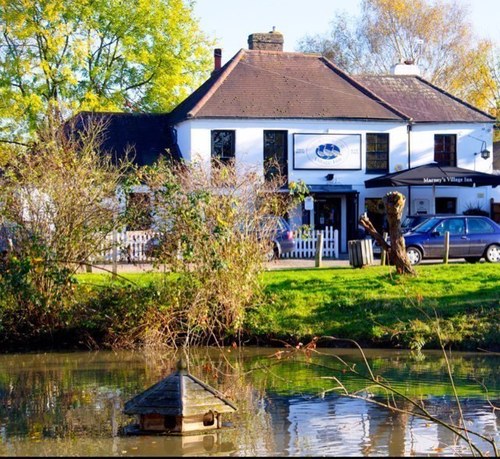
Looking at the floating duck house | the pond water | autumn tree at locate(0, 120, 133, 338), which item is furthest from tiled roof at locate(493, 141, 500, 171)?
the floating duck house

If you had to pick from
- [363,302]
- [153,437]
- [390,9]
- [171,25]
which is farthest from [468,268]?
[390,9]

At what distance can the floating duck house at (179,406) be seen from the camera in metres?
12.4

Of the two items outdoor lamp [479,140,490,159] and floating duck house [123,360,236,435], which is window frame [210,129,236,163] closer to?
outdoor lamp [479,140,490,159]

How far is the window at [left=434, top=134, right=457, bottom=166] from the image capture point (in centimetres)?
4159

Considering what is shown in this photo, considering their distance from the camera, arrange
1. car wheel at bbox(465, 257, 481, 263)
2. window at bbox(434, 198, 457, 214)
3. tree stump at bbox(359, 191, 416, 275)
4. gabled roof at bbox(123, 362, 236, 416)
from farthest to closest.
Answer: window at bbox(434, 198, 457, 214) → car wheel at bbox(465, 257, 481, 263) → tree stump at bbox(359, 191, 416, 275) → gabled roof at bbox(123, 362, 236, 416)

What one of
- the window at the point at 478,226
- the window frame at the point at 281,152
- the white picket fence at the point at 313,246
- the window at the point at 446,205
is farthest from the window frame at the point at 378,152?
the window at the point at 478,226

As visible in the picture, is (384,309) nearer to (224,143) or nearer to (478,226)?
(478,226)

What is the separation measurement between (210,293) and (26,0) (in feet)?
79.1

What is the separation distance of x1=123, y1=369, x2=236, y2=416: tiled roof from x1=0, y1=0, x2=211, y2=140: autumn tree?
27.4 metres

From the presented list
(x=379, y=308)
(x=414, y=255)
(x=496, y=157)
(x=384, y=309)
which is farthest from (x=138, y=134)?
(x=384, y=309)

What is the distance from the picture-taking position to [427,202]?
40.8 m

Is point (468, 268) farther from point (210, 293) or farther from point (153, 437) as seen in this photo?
point (153, 437)

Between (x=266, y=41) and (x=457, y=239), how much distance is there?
1622 cm

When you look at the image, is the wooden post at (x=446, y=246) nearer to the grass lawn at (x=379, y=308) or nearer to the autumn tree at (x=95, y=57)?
the grass lawn at (x=379, y=308)
